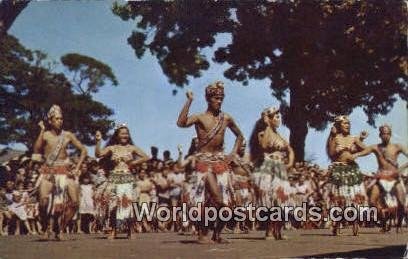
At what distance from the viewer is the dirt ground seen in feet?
17.9

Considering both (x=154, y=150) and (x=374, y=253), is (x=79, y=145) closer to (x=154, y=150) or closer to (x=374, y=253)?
(x=154, y=150)

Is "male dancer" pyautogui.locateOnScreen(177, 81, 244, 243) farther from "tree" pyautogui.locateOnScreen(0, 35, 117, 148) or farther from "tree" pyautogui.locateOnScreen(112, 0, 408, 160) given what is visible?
"tree" pyautogui.locateOnScreen(0, 35, 117, 148)

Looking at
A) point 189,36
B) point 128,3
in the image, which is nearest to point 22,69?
point 128,3

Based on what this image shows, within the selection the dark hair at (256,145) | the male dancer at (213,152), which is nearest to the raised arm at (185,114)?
the male dancer at (213,152)

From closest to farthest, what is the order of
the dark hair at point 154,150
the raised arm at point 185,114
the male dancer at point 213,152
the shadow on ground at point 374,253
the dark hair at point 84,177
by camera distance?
1. the shadow on ground at point 374,253
2. the raised arm at point 185,114
3. the male dancer at point 213,152
4. the dark hair at point 154,150
5. the dark hair at point 84,177

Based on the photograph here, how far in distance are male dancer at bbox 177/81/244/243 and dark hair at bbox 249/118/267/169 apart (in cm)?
65

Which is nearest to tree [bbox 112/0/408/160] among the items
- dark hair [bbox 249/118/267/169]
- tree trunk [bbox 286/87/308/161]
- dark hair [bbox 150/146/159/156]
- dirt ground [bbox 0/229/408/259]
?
tree trunk [bbox 286/87/308/161]

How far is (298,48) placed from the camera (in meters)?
7.41

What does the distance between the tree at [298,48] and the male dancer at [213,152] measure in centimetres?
105

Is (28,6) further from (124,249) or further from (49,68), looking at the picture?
(124,249)

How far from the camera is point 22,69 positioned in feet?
23.5

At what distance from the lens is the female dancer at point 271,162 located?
6785 millimetres

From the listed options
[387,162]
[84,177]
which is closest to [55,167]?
[84,177]

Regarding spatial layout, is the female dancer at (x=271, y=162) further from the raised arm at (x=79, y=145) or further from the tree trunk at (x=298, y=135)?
the raised arm at (x=79, y=145)
